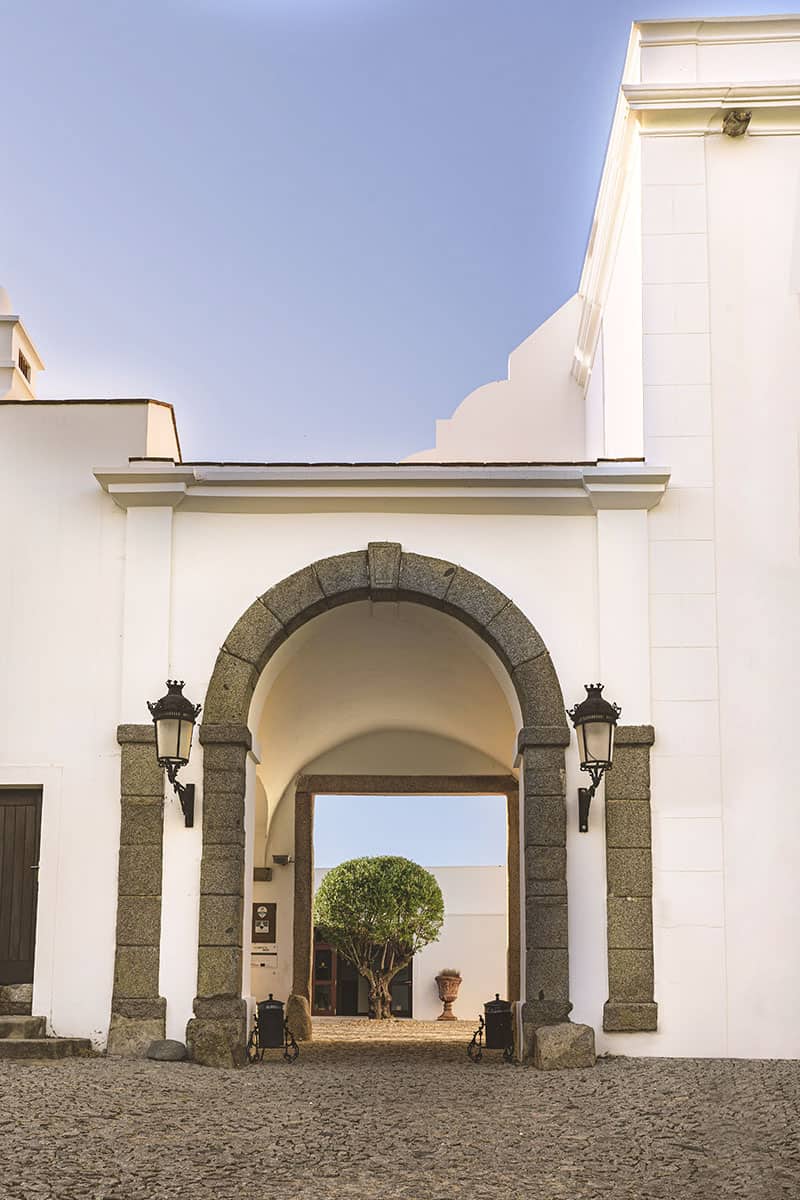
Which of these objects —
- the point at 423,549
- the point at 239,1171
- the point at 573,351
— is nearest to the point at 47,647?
the point at 423,549

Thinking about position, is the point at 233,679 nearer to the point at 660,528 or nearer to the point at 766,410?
the point at 660,528

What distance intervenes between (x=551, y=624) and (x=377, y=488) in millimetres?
1428

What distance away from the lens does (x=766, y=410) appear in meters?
10.3

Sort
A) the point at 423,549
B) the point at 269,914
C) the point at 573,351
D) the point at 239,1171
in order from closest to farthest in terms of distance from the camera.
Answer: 1. the point at 239,1171
2. the point at 423,549
3. the point at 269,914
4. the point at 573,351

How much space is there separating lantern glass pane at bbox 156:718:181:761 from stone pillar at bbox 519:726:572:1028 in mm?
2132

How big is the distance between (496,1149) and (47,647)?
479cm

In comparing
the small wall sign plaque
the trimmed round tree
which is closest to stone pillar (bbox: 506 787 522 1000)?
the small wall sign plaque

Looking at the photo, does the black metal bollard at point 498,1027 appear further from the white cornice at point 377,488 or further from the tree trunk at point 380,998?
the tree trunk at point 380,998

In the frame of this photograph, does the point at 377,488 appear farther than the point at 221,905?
Yes

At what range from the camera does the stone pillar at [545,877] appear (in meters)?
9.40

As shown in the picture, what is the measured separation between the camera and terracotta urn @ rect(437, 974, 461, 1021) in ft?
69.3

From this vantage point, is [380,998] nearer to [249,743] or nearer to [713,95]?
[249,743]

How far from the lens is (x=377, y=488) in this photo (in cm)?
1023

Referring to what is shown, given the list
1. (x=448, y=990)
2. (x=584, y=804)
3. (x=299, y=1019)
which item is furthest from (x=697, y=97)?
(x=448, y=990)
